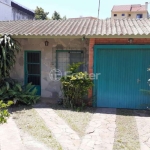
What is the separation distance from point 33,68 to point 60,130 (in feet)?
15.1

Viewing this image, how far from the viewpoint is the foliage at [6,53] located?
830 centimetres

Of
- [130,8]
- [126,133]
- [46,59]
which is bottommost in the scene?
[126,133]

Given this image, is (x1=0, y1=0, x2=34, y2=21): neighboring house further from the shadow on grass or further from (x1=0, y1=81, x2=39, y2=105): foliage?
the shadow on grass

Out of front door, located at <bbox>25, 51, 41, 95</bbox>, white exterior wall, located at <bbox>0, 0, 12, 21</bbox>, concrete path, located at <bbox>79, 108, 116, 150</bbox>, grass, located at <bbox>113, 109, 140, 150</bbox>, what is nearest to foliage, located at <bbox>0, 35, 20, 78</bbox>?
front door, located at <bbox>25, 51, 41, 95</bbox>

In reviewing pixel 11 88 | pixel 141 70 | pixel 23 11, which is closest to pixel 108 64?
pixel 141 70

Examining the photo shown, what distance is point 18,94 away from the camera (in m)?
8.41

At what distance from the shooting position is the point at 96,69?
8.27 meters

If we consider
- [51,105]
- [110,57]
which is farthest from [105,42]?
[51,105]

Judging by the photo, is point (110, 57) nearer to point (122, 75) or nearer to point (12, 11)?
point (122, 75)

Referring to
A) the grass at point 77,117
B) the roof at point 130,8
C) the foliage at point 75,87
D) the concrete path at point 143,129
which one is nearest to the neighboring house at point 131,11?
the roof at point 130,8

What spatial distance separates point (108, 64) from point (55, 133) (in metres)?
3.87

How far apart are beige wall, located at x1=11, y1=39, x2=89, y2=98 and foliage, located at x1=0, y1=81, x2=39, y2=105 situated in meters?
0.69

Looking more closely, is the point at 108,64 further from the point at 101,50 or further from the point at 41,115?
the point at 41,115

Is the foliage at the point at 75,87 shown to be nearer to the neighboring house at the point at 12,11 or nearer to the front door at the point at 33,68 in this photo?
the front door at the point at 33,68
